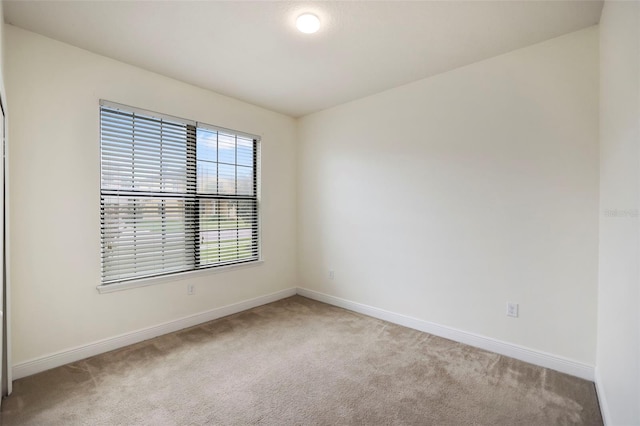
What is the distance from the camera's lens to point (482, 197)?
2.66 metres

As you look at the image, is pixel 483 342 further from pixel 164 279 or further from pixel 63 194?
pixel 63 194

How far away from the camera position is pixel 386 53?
2518 millimetres

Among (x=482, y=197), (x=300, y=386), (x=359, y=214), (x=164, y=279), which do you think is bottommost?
(x=300, y=386)

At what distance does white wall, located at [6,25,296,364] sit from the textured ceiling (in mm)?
175

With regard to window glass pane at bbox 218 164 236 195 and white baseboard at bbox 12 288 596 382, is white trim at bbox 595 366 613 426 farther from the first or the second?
window glass pane at bbox 218 164 236 195

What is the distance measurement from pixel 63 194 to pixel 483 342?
3.80 meters

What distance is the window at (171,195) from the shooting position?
2670 mm

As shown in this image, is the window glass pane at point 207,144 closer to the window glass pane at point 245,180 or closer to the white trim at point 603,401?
the window glass pane at point 245,180

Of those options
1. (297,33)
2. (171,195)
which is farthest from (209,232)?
(297,33)

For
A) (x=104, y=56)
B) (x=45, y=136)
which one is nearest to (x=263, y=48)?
(x=104, y=56)

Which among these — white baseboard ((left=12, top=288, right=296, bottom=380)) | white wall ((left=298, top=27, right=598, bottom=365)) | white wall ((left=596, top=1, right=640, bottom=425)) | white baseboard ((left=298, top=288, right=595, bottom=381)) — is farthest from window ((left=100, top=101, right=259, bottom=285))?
white wall ((left=596, top=1, right=640, bottom=425))

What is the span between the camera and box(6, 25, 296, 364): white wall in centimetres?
220

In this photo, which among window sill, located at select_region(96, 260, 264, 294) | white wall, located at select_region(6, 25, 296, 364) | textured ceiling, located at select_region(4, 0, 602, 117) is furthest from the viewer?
window sill, located at select_region(96, 260, 264, 294)

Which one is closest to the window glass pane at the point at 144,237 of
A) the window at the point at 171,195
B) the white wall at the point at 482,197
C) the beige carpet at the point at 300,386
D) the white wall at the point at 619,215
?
the window at the point at 171,195
